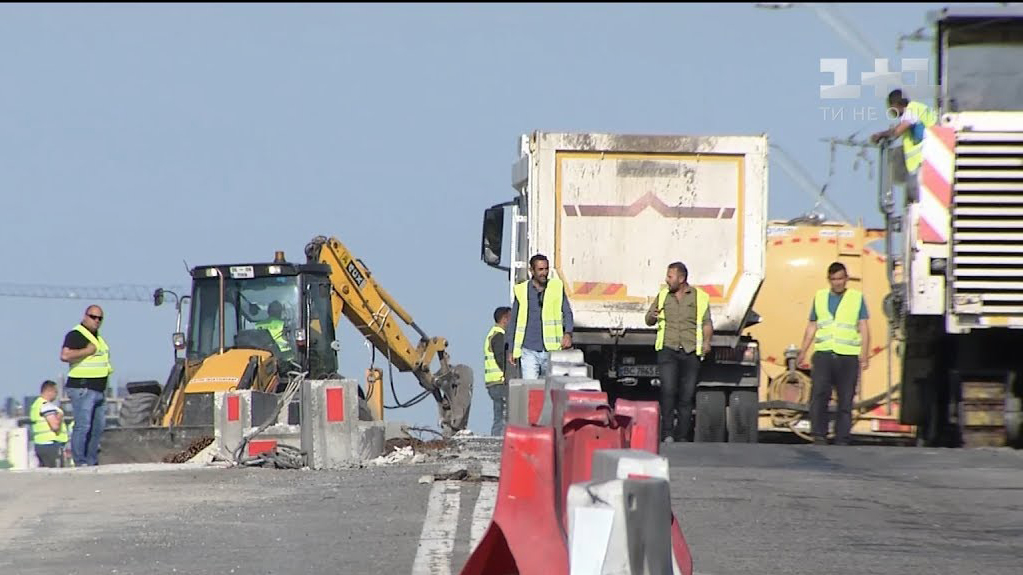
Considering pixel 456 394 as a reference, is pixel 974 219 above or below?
above

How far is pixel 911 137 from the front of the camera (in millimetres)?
16594

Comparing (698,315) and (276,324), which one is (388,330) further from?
(698,315)

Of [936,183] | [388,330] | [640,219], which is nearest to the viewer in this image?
[936,183]

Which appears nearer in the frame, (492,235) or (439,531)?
(439,531)

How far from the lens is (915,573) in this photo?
860 centimetres

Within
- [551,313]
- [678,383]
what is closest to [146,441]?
[551,313]

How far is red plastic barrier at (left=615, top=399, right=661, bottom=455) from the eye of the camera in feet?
25.5

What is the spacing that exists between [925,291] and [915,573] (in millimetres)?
8106

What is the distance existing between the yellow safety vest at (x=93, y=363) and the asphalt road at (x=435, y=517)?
487 centimetres

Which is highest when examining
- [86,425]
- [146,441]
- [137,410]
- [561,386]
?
[561,386]

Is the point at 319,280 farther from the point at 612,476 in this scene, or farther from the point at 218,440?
the point at 612,476

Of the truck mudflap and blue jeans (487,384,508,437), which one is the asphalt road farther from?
blue jeans (487,384,508,437)

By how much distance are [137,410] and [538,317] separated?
24.6 feet

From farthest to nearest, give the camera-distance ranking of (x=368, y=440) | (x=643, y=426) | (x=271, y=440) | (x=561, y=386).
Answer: (x=271, y=440)
(x=368, y=440)
(x=561, y=386)
(x=643, y=426)
